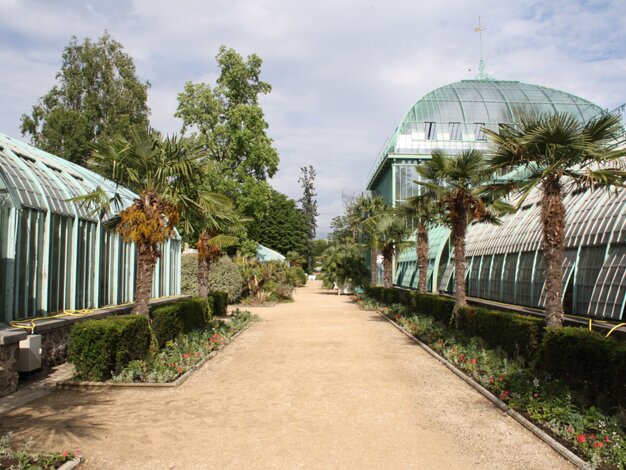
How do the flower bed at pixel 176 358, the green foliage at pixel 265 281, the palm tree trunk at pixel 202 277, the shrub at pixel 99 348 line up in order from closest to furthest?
the shrub at pixel 99 348 < the flower bed at pixel 176 358 < the palm tree trunk at pixel 202 277 < the green foliage at pixel 265 281

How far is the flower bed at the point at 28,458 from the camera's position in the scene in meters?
5.25

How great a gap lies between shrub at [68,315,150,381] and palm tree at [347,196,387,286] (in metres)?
26.6

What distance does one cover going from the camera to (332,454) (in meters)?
6.27

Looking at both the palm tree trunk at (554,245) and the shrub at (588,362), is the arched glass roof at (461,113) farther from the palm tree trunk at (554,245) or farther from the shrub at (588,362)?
the shrub at (588,362)

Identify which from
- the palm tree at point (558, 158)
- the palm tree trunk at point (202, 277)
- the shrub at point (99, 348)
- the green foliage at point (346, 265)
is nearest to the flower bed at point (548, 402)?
the palm tree at point (558, 158)

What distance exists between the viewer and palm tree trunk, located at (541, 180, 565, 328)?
10.1 meters

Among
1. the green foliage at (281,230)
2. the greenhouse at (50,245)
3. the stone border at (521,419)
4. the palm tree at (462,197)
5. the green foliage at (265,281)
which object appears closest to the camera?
the stone border at (521,419)

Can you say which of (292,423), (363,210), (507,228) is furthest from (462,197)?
(363,210)

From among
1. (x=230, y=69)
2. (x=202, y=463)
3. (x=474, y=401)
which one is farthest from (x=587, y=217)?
(x=230, y=69)

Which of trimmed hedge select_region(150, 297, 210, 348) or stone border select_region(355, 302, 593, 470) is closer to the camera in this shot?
stone border select_region(355, 302, 593, 470)

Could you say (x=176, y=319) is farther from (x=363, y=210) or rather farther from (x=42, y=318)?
(x=363, y=210)

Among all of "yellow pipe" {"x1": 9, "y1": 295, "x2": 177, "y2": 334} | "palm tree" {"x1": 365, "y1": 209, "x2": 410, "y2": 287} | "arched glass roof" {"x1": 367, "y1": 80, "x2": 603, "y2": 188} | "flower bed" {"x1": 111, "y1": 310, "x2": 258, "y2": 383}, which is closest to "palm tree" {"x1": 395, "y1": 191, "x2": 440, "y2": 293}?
"palm tree" {"x1": 365, "y1": 209, "x2": 410, "y2": 287}

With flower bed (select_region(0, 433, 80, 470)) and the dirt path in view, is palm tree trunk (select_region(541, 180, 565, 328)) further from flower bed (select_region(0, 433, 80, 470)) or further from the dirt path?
flower bed (select_region(0, 433, 80, 470))

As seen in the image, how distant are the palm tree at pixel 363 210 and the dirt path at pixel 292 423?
82.0 feet
